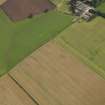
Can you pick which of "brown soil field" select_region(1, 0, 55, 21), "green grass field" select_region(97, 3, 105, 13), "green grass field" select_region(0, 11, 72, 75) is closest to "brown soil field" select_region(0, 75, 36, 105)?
"green grass field" select_region(0, 11, 72, 75)

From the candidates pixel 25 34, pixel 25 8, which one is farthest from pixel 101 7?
pixel 25 34

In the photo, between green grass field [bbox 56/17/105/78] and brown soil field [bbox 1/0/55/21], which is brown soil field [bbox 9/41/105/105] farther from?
brown soil field [bbox 1/0/55/21]

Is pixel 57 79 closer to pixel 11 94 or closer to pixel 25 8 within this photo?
pixel 11 94

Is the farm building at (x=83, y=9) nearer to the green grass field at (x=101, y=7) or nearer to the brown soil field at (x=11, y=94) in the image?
the green grass field at (x=101, y=7)

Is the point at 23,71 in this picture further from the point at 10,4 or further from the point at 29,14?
the point at 10,4

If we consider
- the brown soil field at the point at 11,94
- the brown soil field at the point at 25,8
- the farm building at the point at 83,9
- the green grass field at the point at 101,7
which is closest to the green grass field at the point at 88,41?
the farm building at the point at 83,9

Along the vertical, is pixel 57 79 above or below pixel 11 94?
below
